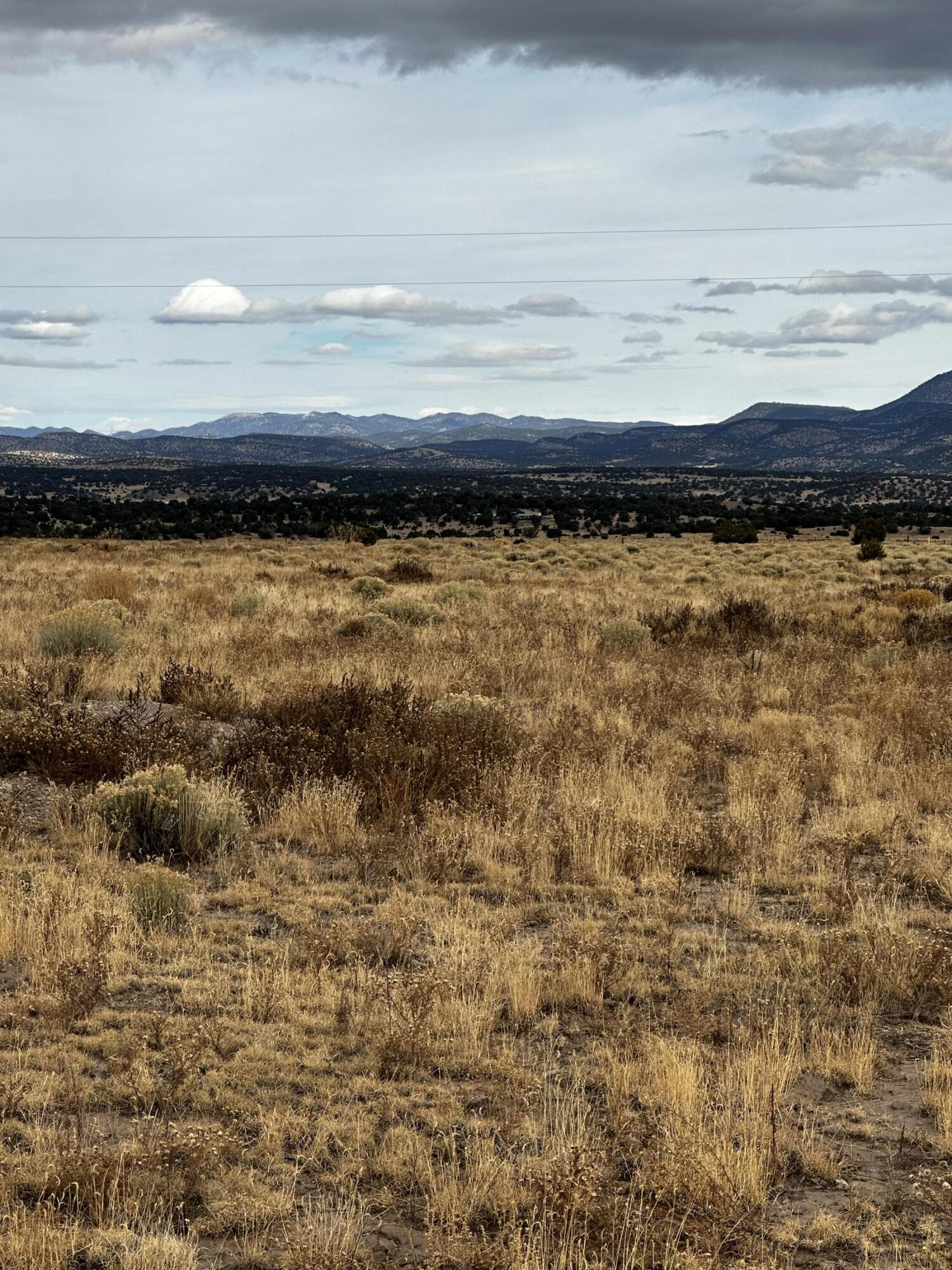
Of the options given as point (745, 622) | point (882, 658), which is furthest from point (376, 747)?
point (745, 622)

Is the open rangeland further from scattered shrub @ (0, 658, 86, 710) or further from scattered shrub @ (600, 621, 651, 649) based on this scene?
scattered shrub @ (600, 621, 651, 649)

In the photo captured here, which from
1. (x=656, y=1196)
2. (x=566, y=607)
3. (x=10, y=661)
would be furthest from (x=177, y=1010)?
(x=566, y=607)

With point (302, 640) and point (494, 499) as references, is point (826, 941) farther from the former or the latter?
point (494, 499)

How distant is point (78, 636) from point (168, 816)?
795cm

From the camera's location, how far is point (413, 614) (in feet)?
62.0

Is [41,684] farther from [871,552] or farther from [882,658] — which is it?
[871,552]

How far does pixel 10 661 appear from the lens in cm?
1391

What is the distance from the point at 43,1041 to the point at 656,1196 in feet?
9.22

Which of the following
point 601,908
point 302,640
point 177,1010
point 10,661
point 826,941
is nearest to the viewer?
point 177,1010

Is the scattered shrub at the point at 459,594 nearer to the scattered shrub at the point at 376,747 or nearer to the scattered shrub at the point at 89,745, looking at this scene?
the scattered shrub at the point at 376,747

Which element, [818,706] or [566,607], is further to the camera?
[566,607]

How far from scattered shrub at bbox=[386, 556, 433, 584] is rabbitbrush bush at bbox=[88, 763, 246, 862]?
2053 cm

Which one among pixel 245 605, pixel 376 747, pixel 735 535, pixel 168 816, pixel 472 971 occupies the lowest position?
pixel 472 971

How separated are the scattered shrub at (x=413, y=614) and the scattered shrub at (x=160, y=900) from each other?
1260cm
